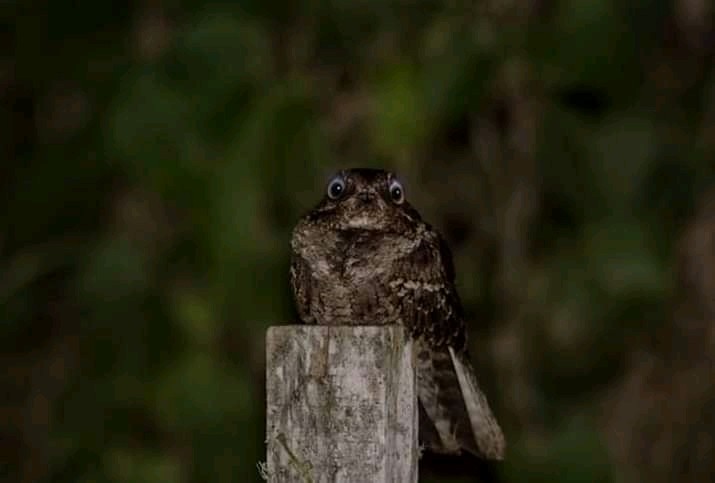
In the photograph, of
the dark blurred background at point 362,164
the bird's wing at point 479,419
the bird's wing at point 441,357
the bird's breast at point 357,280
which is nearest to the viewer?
the bird's breast at point 357,280

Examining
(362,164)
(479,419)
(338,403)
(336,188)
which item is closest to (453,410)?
(479,419)

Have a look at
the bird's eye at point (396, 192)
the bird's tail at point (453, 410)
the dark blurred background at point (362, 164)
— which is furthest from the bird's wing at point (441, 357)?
the dark blurred background at point (362, 164)

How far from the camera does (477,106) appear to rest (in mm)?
6059

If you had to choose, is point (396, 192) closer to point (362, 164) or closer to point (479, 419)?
point (479, 419)

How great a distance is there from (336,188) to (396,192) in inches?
5.0

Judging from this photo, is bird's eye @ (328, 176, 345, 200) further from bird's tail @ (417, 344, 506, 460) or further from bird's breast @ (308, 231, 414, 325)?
bird's tail @ (417, 344, 506, 460)

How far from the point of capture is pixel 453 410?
4.33m

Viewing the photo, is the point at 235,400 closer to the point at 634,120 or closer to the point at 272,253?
the point at 272,253

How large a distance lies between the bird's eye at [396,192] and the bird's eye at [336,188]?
10 centimetres

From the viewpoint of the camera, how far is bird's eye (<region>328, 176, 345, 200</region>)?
12.9ft

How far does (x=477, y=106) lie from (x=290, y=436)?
3.08m

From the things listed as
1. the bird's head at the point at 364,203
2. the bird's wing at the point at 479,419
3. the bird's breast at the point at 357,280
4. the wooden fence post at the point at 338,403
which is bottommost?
the bird's wing at the point at 479,419

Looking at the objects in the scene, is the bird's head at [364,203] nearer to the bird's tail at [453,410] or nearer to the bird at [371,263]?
the bird at [371,263]

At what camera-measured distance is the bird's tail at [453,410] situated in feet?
14.0
